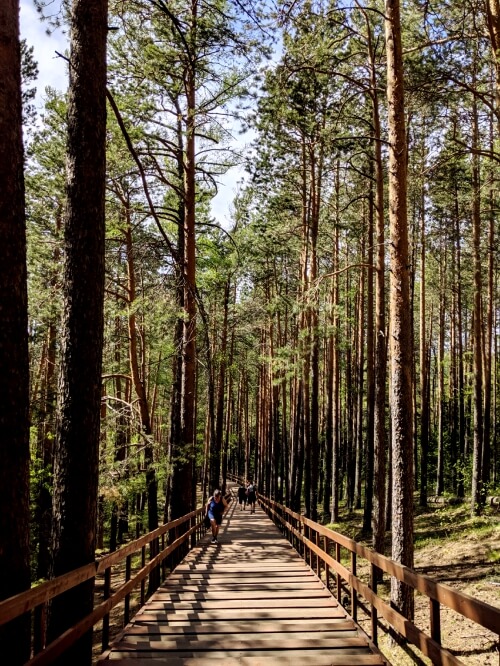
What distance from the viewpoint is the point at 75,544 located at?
4.64m

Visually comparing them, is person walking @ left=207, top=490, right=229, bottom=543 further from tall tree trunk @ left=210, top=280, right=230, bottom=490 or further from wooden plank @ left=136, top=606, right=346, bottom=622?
tall tree trunk @ left=210, top=280, right=230, bottom=490

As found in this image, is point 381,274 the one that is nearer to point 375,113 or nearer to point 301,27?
point 375,113

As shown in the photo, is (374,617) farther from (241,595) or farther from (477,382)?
(477,382)

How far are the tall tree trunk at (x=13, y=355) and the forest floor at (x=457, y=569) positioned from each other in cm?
321

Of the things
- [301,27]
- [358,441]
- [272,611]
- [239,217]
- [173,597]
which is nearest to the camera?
[272,611]

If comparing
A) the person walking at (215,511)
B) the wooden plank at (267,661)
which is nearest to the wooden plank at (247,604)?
the wooden plank at (267,661)

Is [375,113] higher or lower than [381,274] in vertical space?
higher

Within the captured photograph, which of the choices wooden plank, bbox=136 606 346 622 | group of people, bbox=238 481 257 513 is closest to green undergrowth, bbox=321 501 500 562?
group of people, bbox=238 481 257 513

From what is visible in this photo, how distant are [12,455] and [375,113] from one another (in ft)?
41.1

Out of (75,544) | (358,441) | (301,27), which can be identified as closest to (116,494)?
(75,544)

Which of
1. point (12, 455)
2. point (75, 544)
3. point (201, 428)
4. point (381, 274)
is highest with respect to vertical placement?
point (381, 274)

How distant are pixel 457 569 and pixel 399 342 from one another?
23.0 feet

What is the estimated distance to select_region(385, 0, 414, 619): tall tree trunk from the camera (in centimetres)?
797

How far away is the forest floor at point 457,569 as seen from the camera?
309 inches
